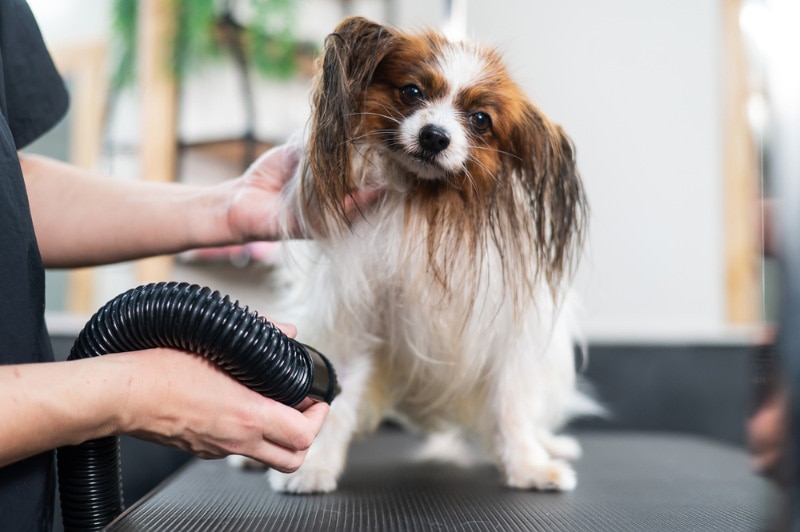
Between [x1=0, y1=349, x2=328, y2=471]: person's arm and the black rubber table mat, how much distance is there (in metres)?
0.11

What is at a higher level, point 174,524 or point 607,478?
point 174,524

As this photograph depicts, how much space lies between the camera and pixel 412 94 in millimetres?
1071

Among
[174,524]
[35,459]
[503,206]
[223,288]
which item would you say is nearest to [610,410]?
[503,206]

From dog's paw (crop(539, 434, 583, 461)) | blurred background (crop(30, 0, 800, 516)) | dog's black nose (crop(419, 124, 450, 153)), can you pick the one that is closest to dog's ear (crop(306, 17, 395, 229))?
A: dog's black nose (crop(419, 124, 450, 153))

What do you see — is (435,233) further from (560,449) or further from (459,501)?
(560,449)

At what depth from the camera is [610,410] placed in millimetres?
2096

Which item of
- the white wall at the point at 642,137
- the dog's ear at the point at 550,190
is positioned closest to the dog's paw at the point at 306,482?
the dog's ear at the point at 550,190

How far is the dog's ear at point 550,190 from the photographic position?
1.11 m

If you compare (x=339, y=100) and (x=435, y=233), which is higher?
(x=339, y=100)

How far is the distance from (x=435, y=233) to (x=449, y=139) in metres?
0.17

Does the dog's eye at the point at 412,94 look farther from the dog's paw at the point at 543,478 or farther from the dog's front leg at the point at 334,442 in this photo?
the dog's paw at the point at 543,478

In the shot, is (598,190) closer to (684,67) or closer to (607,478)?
(684,67)

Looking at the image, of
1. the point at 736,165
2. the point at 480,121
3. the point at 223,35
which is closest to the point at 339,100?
the point at 480,121

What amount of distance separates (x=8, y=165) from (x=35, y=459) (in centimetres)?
35
